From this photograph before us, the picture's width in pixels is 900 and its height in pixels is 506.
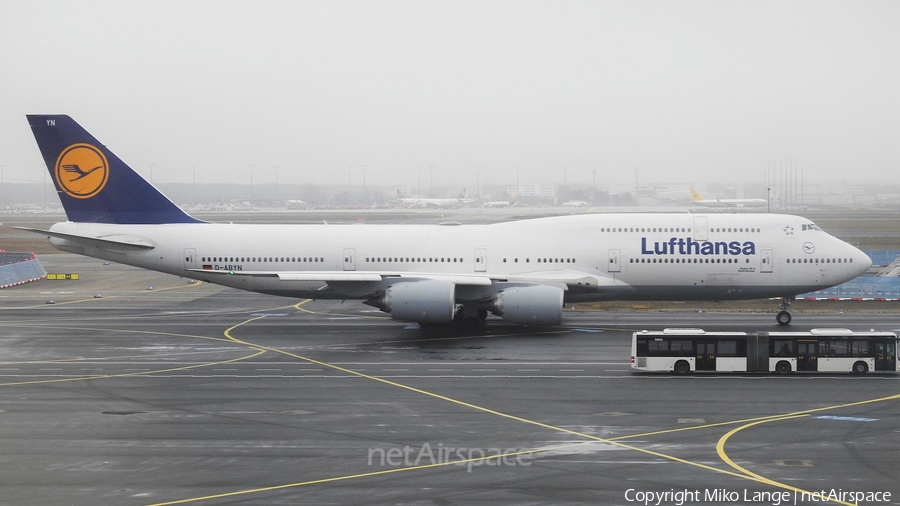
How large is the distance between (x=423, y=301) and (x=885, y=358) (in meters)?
19.5

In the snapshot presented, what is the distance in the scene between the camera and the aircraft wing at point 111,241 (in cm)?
4519

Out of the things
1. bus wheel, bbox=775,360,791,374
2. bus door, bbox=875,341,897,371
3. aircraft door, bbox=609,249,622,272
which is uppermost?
aircraft door, bbox=609,249,622,272

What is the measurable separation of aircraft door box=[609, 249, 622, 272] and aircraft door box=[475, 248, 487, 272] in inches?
252

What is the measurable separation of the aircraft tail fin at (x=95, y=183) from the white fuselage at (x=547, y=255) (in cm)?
70

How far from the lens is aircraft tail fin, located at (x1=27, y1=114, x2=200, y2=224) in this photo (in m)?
46.0

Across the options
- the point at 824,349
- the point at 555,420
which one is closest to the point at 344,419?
the point at 555,420

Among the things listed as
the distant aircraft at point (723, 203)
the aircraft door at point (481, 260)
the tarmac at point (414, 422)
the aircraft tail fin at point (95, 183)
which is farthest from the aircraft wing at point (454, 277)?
the distant aircraft at point (723, 203)

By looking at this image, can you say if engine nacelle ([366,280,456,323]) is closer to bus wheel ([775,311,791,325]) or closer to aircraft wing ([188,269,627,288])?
aircraft wing ([188,269,627,288])

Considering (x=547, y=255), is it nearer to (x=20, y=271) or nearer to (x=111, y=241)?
(x=111, y=241)

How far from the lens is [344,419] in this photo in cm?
2645

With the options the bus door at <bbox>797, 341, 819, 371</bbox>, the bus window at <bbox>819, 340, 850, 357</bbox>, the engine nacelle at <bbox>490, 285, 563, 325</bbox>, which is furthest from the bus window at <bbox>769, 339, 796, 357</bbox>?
the engine nacelle at <bbox>490, 285, 563, 325</bbox>

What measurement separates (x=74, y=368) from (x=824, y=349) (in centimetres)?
2913

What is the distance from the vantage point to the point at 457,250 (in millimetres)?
45656

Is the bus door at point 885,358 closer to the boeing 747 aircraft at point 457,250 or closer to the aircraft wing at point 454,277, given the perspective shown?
the boeing 747 aircraft at point 457,250
